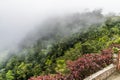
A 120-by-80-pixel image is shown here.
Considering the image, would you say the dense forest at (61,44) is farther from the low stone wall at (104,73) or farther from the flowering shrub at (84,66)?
the low stone wall at (104,73)

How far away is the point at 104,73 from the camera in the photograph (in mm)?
5930

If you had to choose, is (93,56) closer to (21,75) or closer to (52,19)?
(21,75)

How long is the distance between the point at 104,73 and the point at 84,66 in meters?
0.48

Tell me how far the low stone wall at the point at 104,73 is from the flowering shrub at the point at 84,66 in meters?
0.15

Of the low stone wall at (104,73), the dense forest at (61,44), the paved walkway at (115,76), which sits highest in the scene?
the dense forest at (61,44)

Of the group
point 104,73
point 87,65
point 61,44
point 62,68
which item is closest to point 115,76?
point 104,73

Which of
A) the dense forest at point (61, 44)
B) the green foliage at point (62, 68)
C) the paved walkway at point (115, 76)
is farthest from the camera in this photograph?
the dense forest at point (61, 44)

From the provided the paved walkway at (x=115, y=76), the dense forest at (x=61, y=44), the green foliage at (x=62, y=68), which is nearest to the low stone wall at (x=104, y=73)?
the paved walkway at (x=115, y=76)

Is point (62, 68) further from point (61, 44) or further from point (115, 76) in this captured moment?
point (61, 44)

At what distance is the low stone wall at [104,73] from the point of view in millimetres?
5646

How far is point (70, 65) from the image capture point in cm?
581

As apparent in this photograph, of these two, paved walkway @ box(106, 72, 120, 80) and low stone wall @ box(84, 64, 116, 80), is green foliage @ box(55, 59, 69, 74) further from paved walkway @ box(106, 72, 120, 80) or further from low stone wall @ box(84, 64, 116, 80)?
paved walkway @ box(106, 72, 120, 80)

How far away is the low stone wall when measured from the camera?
5646mm

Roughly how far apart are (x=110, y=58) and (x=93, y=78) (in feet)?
3.48
